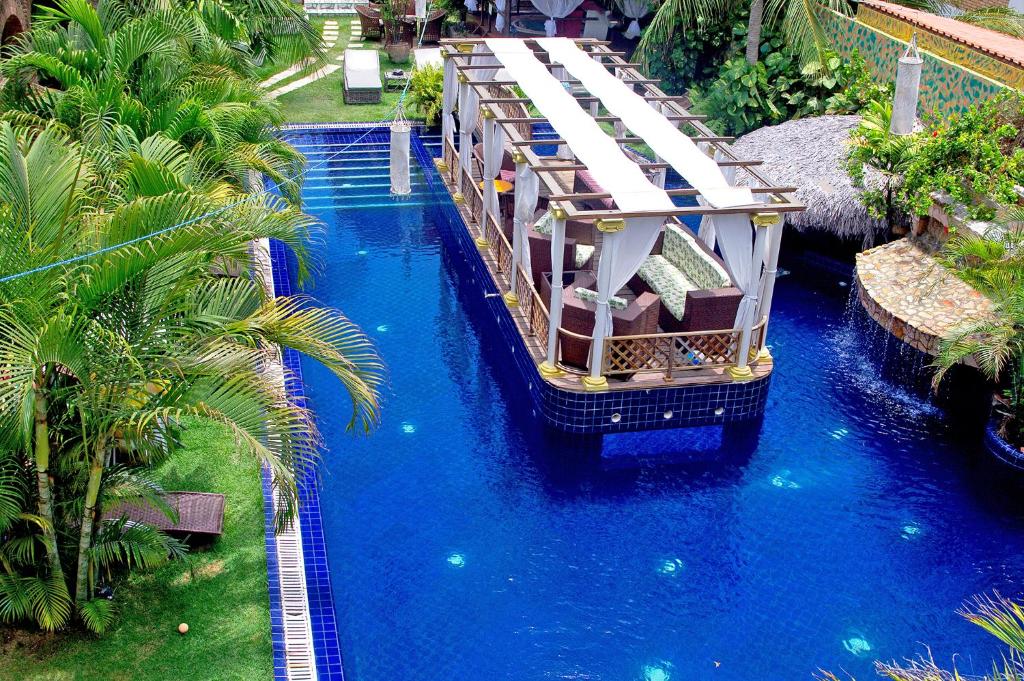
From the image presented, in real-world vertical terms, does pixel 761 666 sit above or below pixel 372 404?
below

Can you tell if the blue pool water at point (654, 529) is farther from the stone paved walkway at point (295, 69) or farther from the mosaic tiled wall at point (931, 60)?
the stone paved walkway at point (295, 69)

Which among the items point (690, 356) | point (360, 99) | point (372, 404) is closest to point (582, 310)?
point (690, 356)

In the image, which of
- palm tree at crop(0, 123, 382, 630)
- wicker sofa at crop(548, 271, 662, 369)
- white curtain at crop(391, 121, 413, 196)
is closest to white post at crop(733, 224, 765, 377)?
wicker sofa at crop(548, 271, 662, 369)

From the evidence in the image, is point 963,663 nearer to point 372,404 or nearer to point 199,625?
point 372,404

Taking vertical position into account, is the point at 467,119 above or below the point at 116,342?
below

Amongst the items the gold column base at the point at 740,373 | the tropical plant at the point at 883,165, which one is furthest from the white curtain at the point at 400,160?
Result: the gold column base at the point at 740,373

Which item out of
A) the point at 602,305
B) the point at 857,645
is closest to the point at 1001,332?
the point at 857,645

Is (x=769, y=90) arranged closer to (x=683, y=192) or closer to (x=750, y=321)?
(x=683, y=192)
